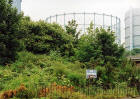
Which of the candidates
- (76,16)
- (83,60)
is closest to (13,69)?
(83,60)

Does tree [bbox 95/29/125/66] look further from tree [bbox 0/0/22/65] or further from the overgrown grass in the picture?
tree [bbox 0/0/22/65]

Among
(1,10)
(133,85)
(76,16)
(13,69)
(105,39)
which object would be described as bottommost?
(133,85)

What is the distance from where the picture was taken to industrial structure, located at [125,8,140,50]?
170ft

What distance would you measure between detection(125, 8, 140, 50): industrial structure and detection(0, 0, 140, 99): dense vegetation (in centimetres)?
3607

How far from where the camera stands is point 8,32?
1379cm

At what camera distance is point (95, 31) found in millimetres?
16641

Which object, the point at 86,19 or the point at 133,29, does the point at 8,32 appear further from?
the point at 133,29

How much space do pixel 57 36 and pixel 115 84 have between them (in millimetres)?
8600

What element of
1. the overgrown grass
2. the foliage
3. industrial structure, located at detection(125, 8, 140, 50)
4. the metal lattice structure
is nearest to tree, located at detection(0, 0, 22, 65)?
the overgrown grass

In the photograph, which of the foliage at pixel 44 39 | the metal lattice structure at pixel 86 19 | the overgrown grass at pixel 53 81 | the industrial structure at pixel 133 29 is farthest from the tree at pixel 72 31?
the industrial structure at pixel 133 29

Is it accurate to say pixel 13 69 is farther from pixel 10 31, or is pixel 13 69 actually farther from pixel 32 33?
pixel 32 33

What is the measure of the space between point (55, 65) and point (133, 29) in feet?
141

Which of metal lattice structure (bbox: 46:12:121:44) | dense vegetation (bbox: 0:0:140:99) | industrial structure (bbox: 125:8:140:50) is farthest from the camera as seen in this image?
industrial structure (bbox: 125:8:140:50)

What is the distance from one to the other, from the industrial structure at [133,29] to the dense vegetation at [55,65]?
3607 cm
